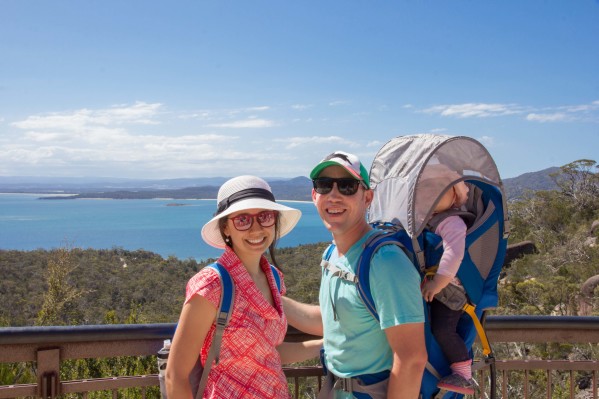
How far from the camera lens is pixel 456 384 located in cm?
200

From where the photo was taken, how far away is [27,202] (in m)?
182

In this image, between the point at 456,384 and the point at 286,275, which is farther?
the point at 286,275

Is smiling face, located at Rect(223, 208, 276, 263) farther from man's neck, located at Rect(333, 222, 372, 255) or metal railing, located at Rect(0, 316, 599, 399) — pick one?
metal railing, located at Rect(0, 316, 599, 399)

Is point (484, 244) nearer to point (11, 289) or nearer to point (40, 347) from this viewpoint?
point (40, 347)

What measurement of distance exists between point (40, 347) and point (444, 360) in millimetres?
1522

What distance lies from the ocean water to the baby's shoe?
188ft

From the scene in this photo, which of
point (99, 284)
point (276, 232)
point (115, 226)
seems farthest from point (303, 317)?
point (115, 226)

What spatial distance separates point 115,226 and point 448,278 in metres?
121

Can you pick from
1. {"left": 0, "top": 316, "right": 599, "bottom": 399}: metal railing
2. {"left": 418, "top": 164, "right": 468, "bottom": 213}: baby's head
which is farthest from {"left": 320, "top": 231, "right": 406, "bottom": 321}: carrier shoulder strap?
{"left": 0, "top": 316, "right": 599, "bottom": 399}: metal railing

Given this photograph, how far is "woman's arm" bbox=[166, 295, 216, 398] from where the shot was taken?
74.0 inches

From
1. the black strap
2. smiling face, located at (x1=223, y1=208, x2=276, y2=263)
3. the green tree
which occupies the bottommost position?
the green tree

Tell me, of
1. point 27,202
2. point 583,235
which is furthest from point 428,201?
point 27,202

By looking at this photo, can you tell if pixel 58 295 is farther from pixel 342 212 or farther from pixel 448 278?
pixel 448 278

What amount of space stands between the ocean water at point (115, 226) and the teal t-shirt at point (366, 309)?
5739cm
